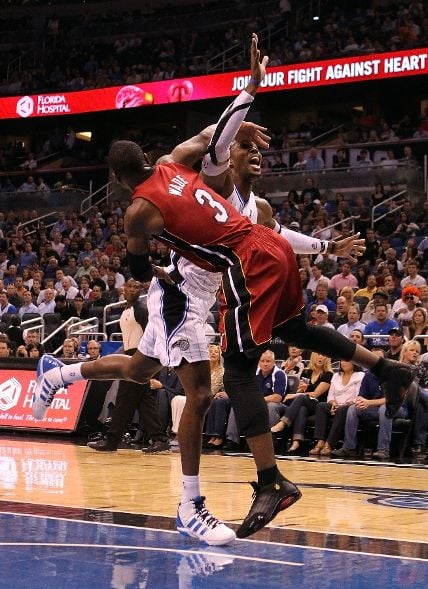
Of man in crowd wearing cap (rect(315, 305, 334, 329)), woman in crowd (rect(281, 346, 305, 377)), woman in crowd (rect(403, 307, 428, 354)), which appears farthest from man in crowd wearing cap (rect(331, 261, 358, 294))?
man in crowd wearing cap (rect(315, 305, 334, 329))

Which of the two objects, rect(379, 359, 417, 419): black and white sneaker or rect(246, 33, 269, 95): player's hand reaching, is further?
rect(379, 359, 417, 419): black and white sneaker

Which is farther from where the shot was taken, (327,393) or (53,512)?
(327,393)

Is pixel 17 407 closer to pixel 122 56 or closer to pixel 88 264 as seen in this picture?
pixel 88 264

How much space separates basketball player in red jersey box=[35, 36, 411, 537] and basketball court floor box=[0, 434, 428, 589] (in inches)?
15.3

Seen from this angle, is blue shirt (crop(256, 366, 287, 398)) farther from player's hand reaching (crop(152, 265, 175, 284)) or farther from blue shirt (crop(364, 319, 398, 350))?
player's hand reaching (crop(152, 265, 175, 284))

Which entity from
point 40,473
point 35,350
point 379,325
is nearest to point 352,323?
point 379,325

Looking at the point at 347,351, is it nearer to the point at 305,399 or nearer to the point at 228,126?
the point at 228,126

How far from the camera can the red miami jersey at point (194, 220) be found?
5.07 meters

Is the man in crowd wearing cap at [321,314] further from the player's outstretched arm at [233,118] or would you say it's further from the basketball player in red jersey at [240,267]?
the player's outstretched arm at [233,118]

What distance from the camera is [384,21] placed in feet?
83.8

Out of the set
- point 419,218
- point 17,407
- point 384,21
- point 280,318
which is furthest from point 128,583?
point 384,21

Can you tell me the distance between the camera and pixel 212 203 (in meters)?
5.16

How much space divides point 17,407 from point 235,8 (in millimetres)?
19866

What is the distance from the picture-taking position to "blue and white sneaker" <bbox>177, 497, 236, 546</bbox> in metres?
5.16
